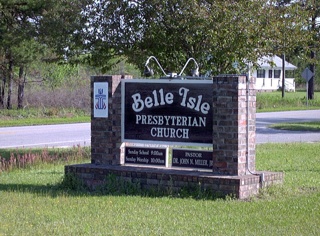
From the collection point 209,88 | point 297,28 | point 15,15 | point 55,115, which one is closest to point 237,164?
point 209,88

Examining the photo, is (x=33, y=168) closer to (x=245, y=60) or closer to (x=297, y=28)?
(x=245, y=60)

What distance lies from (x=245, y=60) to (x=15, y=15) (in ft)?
58.2

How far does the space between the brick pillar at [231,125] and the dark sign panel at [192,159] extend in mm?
191

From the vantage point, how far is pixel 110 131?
456 inches

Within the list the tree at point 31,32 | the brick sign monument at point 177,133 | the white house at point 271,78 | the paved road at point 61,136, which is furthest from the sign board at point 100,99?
the white house at point 271,78

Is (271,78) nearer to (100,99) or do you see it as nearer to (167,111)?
(100,99)

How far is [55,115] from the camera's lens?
35.0 metres

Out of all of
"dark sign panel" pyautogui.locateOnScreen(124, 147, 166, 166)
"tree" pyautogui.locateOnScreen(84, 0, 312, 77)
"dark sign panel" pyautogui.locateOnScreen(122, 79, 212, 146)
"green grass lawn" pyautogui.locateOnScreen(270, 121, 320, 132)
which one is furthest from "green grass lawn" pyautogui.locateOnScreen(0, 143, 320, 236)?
"green grass lawn" pyautogui.locateOnScreen(270, 121, 320, 132)

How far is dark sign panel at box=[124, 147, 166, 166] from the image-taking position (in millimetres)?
11125

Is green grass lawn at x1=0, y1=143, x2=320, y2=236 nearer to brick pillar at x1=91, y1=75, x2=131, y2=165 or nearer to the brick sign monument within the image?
the brick sign monument

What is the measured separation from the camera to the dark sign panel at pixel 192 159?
10578mm

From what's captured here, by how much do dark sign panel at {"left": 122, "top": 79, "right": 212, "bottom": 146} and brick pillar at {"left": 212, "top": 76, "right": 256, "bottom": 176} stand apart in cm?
22

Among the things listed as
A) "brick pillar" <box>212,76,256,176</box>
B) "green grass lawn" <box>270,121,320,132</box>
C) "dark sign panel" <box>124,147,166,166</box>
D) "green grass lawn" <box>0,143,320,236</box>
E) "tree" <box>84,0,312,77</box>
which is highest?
"tree" <box>84,0,312,77</box>

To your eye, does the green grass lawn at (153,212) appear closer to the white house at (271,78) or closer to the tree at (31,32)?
the tree at (31,32)
